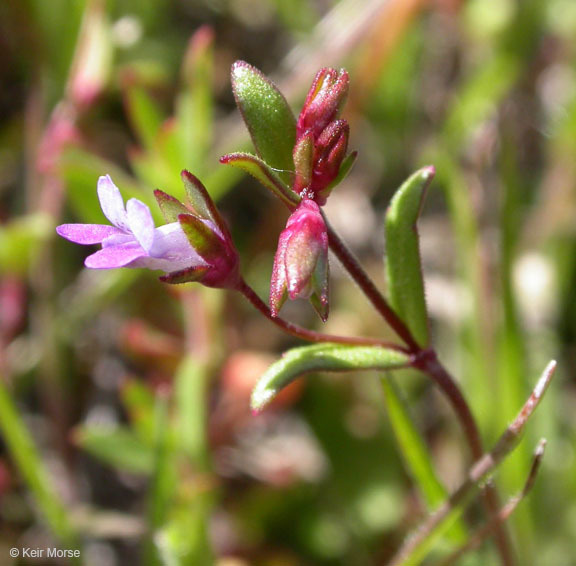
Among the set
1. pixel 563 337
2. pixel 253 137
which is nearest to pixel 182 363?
pixel 253 137

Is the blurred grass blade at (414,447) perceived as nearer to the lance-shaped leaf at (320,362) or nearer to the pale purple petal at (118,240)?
the lance-shaped leaf at (320,362)

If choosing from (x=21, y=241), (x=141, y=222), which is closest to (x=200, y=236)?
(x=141, y=222)

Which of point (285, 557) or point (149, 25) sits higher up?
point (149, 25)

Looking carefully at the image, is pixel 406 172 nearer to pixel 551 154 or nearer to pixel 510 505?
pixel 551 154

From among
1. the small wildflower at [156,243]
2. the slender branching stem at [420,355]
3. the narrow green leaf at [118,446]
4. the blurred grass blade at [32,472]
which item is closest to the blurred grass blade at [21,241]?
the blurred grass blade at [32,472]

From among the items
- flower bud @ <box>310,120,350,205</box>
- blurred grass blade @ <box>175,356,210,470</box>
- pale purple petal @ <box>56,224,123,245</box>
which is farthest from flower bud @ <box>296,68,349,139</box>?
blurred grass blade @ <box>175,356,210,470</box>

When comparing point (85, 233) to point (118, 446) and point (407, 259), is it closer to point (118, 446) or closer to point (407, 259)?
point (407, 259)
